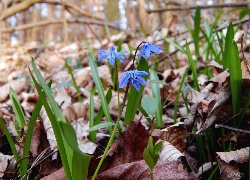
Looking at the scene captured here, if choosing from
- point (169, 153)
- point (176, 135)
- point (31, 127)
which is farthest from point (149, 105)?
point (31, 127)

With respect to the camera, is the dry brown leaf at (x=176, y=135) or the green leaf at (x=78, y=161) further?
the dry brown leaf at (x=176, y=135)

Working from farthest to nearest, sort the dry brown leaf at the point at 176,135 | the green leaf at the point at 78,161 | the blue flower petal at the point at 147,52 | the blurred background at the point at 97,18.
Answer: the blurred background at the point at 97,18 → the dry brown leaf at the point at 176,135 → the blue flower petal at the point at 147,52 → the green leaf at the point at 78,161

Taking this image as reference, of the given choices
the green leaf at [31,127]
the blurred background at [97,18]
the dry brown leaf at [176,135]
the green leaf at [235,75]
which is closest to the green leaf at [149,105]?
the dry brown leaf at [176,135]

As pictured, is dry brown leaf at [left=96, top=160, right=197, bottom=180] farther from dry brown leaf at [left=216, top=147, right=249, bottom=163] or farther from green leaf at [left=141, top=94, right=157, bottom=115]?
green leaf at [left=141, top=94, right=157, bottom=115]

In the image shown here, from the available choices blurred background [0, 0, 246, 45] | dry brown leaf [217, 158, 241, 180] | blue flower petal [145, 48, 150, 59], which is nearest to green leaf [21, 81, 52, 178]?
blue flower petal [145, 48, 150, 59]

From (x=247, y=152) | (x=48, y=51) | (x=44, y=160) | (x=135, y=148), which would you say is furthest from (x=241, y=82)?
(x=48, y=51)

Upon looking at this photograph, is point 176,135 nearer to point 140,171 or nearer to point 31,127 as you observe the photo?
point 140,171

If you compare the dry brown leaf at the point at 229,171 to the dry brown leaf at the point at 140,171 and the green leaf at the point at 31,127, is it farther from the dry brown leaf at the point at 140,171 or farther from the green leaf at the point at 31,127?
the green leaf at the point at 31,127
